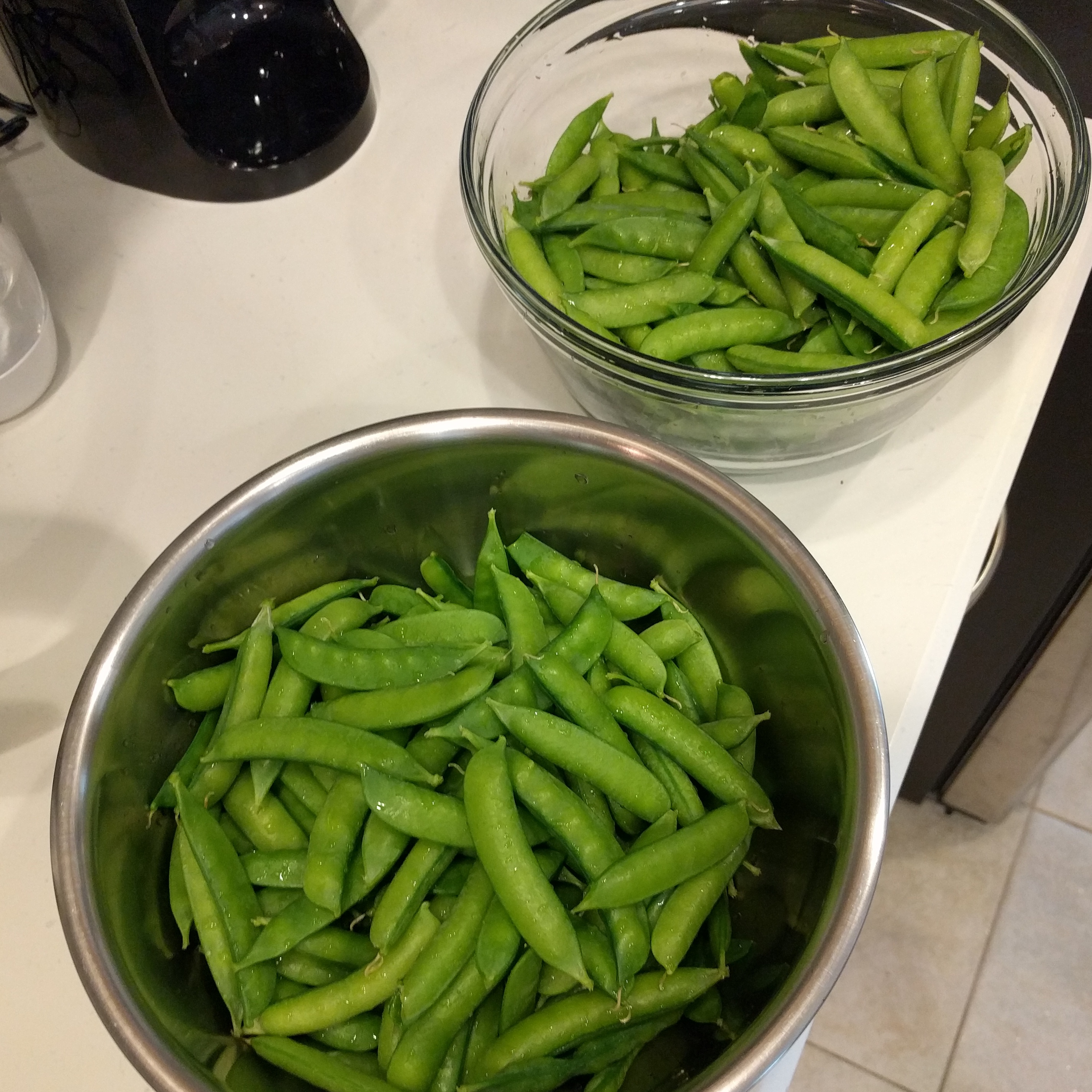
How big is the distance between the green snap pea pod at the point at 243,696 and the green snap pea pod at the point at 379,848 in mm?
108

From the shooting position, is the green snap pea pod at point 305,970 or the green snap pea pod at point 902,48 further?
the green snap pea pod at point 902,48

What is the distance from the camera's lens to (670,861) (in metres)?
0.54

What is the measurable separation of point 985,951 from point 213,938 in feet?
4.33

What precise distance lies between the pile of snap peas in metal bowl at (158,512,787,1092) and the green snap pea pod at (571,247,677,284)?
0.77ft

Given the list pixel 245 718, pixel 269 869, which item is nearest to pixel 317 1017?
pixel 269 869

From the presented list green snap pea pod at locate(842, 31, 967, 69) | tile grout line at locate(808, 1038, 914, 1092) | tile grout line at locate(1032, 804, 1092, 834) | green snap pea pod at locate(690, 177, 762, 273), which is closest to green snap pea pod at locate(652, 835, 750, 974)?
green snap pea pod at locate(690, 177, 762, 273)

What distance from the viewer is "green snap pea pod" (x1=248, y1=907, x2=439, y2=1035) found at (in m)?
0.53

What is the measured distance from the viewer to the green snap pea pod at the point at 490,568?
0.66 metres

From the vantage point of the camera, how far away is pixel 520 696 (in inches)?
23.5

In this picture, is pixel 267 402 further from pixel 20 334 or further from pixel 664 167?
pixel 664 167

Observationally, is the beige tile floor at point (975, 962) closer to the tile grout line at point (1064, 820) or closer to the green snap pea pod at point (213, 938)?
the tile grout line at point (1064, 820)

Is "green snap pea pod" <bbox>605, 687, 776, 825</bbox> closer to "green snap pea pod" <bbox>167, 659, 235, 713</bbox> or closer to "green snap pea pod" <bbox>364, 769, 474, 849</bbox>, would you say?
"green snap pea pod" <bbox>364, 769, 474, 849</bbox>

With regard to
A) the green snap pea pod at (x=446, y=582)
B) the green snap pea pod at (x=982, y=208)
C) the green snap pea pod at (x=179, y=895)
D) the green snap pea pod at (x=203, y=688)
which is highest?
the green snap pea pod at (x=982, y=208)

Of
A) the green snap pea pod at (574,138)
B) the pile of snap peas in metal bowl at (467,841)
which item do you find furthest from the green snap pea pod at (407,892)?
the green snap pea pod at (574,138)
